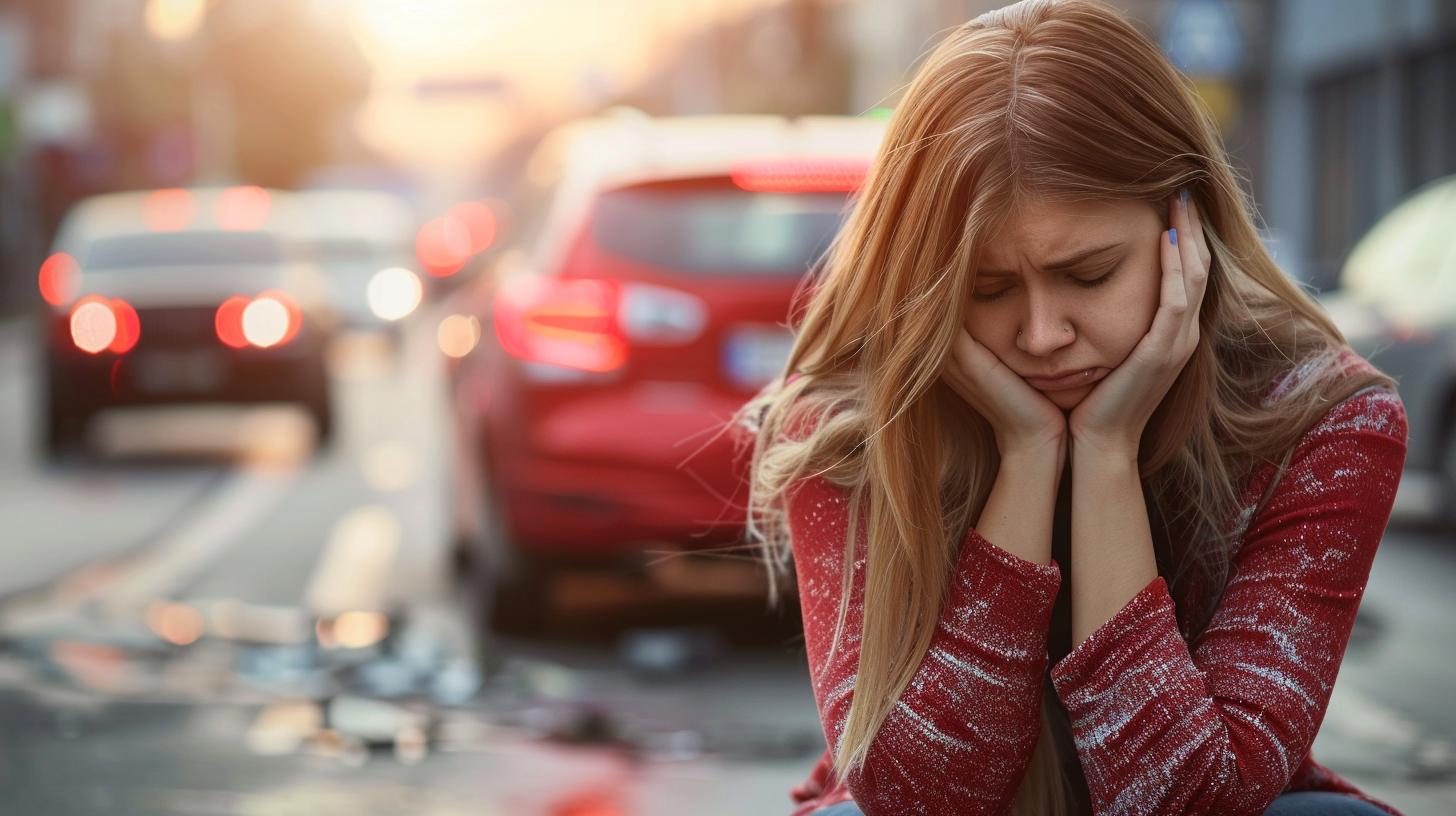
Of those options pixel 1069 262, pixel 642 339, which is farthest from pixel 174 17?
pixel 1069 262

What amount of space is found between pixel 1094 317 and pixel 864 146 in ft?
14.6

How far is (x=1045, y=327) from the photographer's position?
2459 millimetres

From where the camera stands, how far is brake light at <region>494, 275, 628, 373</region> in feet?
21.4

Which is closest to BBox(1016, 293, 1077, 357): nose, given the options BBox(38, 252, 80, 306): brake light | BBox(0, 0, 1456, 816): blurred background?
BBox(0, 0, 1456, 816): blurred background

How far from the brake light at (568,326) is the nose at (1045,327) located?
4.03 m

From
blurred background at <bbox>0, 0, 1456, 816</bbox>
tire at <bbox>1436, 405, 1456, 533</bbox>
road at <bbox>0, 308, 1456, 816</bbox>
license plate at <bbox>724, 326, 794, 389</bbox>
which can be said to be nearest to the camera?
road at <bbox>0, 308, 1456, 816</bbox>

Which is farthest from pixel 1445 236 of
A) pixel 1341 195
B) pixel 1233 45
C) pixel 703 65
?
pixel 703 65

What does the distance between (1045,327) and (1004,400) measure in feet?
0.38

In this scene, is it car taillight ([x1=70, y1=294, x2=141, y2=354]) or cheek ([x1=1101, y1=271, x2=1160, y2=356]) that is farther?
car taillight ([x1=70, y1=294, x2=141, y2=354])

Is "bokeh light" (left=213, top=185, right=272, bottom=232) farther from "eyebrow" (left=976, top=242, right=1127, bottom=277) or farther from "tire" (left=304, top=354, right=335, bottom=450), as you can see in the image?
"eyebrow" (left=976, top=242, right=1127, bottom=277)

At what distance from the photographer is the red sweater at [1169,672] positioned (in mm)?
2381

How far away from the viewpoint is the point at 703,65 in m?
67.8

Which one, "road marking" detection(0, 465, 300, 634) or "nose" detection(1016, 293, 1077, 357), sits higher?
"nose" detection(1016, 293, 1077, 357)

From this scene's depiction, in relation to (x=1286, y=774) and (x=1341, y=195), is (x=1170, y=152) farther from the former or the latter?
(x=1341, y=195)
